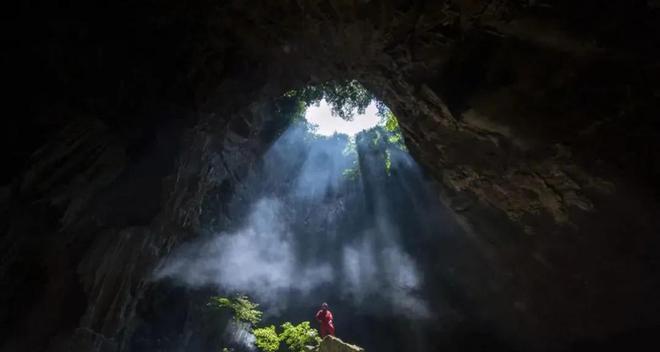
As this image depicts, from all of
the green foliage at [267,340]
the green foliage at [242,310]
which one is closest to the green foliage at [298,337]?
the green foliage at [267,340]

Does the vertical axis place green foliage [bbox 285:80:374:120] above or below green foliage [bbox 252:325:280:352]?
above

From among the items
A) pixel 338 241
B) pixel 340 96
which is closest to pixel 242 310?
pixel 340 96

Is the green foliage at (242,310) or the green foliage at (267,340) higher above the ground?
the green foliage at (242,310)

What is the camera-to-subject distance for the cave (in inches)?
250

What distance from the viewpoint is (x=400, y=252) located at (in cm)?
1775

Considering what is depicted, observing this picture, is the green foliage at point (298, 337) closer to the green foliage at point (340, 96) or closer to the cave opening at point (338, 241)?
the cave opening at point (338, 241)

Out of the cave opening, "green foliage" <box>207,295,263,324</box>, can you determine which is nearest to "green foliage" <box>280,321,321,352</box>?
"green foliage" <box>207,295,263,324</box>

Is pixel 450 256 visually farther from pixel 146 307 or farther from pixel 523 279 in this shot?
pixel 146 307

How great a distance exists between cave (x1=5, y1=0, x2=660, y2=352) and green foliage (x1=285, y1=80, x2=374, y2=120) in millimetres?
2885

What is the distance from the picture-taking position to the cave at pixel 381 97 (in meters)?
6.36

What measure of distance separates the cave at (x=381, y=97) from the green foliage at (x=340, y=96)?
2885mm

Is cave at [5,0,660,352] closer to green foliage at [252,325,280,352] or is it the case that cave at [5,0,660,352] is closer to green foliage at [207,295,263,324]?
green foliage at [207,295,263,324]

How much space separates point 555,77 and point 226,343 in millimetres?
10569

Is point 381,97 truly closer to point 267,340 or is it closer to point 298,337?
point 298,337
